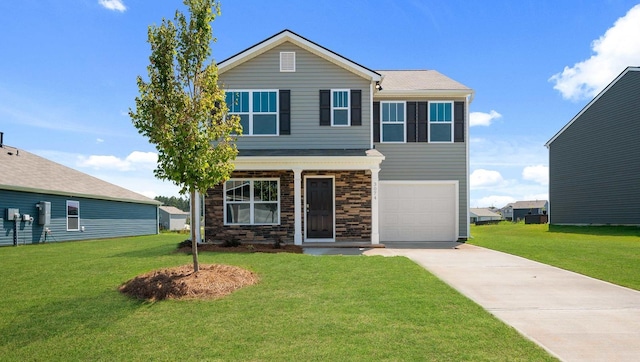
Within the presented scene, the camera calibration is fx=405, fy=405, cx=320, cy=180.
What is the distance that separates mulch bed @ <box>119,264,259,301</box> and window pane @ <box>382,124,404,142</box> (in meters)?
9.71

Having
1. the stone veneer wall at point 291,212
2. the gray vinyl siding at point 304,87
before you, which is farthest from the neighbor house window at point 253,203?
the gray vinyl siding at point 304,87

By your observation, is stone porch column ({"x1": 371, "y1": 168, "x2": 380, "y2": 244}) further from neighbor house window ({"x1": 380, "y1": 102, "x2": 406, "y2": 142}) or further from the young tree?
the young tree

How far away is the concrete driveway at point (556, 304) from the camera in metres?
4.59

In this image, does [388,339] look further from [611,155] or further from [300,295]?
[611,155]

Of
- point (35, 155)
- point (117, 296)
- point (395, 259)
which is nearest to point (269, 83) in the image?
point (395, 259)

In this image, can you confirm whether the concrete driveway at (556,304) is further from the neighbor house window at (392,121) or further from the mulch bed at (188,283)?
the neighbor house window at (392,121)

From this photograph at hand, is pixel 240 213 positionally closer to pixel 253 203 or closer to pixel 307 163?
pixel 253 203

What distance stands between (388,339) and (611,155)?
82.0 ft

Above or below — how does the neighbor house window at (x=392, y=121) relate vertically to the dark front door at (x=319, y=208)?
above

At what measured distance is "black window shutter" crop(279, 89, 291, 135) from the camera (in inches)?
568

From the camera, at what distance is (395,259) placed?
10070 millimetres

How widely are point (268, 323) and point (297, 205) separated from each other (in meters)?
8.45

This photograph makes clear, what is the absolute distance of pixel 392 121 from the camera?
52.5ft

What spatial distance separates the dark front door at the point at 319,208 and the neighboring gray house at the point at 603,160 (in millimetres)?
18461
